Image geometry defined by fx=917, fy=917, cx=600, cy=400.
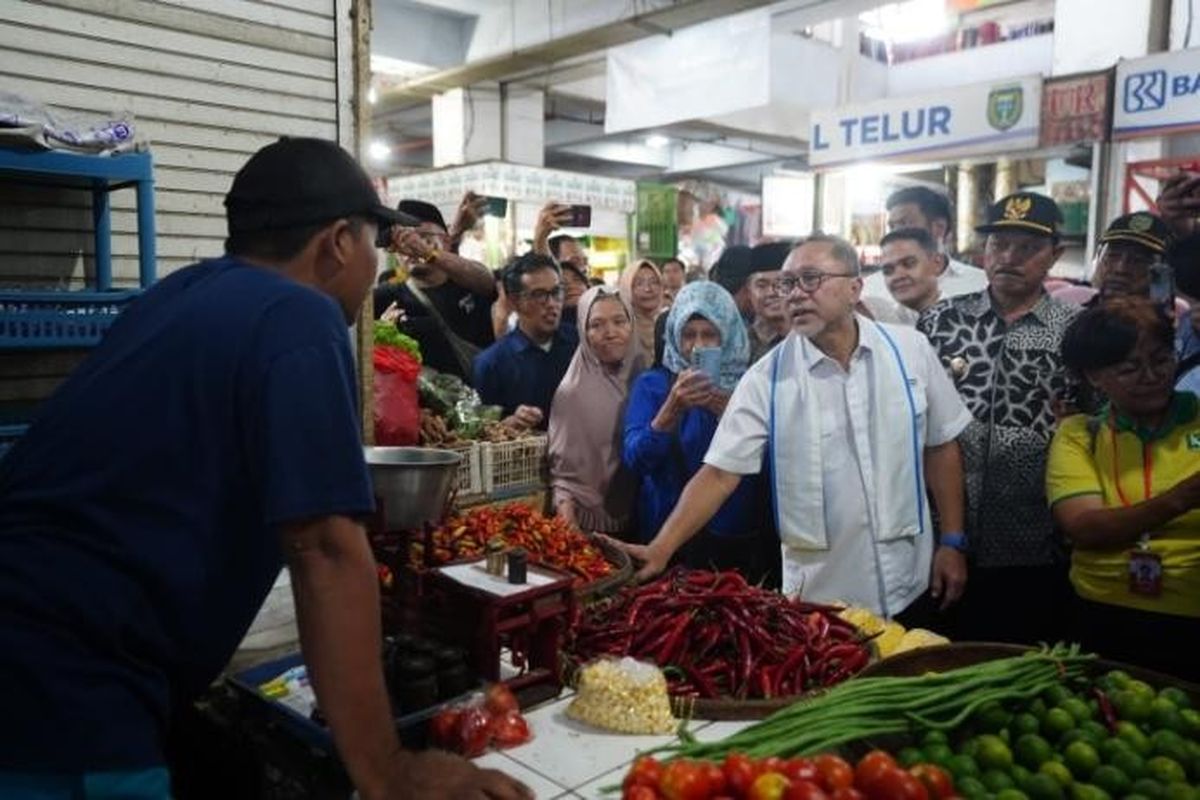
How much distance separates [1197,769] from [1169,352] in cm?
151

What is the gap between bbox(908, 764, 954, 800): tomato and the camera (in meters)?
1.58

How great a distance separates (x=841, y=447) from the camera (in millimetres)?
3102

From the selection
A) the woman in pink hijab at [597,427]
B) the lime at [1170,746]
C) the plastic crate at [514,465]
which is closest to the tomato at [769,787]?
the lime at [1170,746]

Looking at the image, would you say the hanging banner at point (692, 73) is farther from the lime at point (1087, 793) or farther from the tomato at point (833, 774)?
the tomato at point (833, 774)

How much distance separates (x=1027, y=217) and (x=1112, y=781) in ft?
8.33

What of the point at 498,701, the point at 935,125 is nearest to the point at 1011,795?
the point at 498,701

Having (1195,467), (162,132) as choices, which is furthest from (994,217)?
(162,132)

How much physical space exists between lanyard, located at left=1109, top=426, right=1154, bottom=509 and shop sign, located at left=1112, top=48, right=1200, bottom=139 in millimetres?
3468

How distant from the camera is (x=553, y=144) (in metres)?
16.1

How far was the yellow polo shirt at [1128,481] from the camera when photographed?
9.04 ft

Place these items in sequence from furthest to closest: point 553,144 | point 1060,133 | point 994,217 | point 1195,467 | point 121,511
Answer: point 553,144 < point 1060,133 < point 994,217 < point 1195,467 < point 121,511

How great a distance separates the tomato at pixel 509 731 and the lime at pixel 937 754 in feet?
2.66

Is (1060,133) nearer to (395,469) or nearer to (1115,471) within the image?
(1115,471)

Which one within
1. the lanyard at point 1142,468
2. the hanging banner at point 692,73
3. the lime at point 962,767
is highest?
the hanging banner at point 692,73
